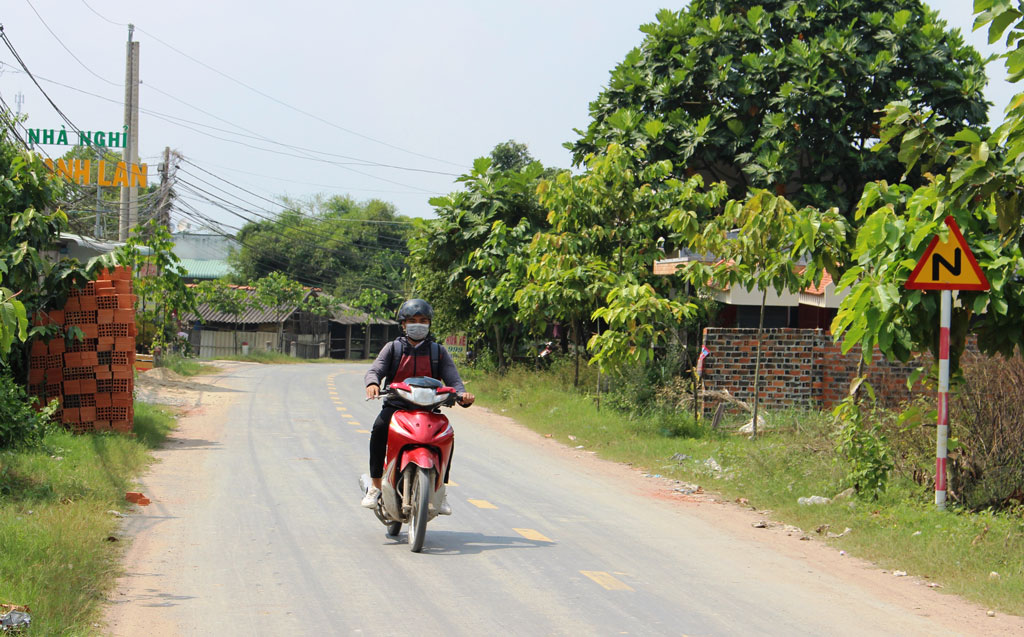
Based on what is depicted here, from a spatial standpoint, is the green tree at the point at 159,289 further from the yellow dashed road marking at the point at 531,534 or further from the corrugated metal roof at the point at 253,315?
the corrugated metal roof at the point at 253,315

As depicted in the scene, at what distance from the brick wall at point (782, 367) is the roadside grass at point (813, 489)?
57 centimetres

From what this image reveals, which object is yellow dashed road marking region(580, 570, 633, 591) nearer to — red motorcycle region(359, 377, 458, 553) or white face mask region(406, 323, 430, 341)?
red motorcycle region(359, 377, 458, 553)

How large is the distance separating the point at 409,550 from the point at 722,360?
31.6 ft

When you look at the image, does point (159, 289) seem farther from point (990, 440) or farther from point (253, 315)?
point (253, 315)

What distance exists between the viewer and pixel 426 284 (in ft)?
110

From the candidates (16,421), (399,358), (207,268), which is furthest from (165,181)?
(207,268)

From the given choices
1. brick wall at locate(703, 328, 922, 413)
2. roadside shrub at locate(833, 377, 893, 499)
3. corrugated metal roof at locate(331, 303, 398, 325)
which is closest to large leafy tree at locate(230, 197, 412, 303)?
corrugated metal roof at locate(331, 303, 398, 325)

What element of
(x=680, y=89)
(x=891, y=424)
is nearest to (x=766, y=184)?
(x=680, y=89)

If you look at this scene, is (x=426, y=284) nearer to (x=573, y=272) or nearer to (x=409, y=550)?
(x=573, y=272)

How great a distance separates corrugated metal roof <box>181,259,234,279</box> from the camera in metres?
81.8

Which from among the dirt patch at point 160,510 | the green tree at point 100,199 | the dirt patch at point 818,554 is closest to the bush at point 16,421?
the dirt patch at point 160,510

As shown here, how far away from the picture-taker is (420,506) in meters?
7.50

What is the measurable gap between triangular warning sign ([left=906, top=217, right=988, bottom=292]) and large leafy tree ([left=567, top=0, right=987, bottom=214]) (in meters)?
13.9

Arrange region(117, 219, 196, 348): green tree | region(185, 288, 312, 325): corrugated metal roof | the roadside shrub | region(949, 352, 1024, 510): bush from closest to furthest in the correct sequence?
region(949, 352, 1024, 510): bush < the roadside shrub < region(117, 219, 196, 348): green tree < region(185, 288, 312, 325): corrugated metal roof
